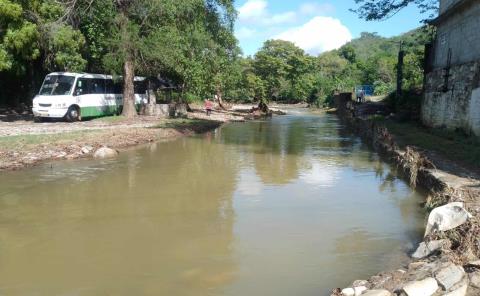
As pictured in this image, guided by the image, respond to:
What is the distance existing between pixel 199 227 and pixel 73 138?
9.29 metres

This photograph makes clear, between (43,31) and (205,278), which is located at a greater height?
(43,31)

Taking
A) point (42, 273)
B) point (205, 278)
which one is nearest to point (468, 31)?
point (205, 278)

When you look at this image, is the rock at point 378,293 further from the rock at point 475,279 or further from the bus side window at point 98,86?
the bus side window at point 98,86

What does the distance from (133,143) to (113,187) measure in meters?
6.94

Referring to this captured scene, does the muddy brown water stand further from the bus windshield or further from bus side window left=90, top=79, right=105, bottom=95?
bus side window left=90, top=79, right=105, bottom=95

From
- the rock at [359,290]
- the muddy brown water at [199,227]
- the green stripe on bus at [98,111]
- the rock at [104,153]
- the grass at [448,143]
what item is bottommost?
the muddy brown water at [199,227]

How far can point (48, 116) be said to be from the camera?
21.3 meters

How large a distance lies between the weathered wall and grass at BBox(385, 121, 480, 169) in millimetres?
544

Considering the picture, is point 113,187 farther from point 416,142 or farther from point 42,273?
point 416,142

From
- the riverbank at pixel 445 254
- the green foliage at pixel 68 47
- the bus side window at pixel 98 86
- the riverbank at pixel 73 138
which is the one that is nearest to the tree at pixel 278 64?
the bus side window at pixel 98 86

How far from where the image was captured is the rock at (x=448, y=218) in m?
5.91

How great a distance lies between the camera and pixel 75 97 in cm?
2212

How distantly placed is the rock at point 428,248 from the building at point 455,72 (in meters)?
10.3

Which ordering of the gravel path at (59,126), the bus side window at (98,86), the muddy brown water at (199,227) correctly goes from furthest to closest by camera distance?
the bus side window at (98,86), the gravel path at (59,126), the muddy brown water at (199,227)
